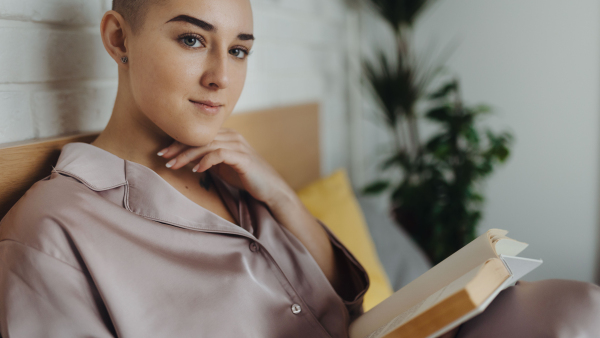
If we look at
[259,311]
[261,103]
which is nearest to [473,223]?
[261,103]

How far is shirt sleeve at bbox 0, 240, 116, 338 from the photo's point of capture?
1.89 feet

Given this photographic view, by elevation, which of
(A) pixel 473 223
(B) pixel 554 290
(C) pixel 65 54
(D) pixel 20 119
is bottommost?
(A) pixel 473 223

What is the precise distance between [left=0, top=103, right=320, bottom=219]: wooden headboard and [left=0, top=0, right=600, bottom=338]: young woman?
9 cm

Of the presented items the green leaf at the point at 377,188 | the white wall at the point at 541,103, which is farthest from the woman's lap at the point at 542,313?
the white wall at the point at 541,103

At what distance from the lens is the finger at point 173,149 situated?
2.57 ft

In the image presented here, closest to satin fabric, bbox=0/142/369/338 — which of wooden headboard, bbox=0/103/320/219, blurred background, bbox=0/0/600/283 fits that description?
wooden headboard, bbox=0/103/320/219

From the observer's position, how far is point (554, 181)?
2.35m

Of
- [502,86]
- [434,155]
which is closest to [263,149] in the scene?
[434,155]

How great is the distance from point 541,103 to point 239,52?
6.82ft

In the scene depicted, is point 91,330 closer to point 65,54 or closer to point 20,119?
point 20,119

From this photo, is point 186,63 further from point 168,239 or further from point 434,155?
point 434,155

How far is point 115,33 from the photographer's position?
0.74 metres

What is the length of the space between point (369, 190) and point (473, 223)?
→ 1.75 ft

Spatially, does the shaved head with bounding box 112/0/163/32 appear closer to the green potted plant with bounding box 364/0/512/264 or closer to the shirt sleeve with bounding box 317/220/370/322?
the shirt sleeve with bounding box 317/220/370/322
